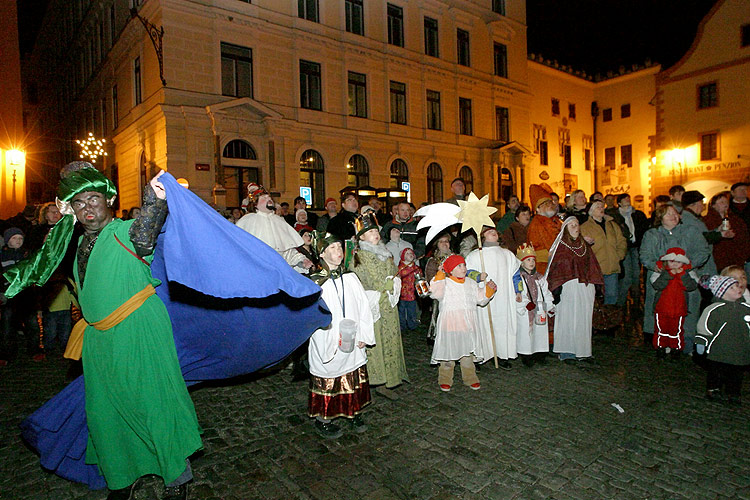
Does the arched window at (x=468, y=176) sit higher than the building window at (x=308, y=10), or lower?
lower

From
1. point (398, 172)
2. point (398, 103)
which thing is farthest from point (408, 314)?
point (398, 103)

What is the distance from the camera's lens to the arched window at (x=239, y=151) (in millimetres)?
18172

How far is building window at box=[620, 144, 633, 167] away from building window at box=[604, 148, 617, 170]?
627 millimetres

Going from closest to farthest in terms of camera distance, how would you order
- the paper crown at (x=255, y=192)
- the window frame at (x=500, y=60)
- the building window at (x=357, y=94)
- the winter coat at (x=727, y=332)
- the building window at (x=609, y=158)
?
the winter coat at (x=727, y=332) < the paper crown at (x=255, y=192) < the building window at (x=357, y=94) < the window frame at (x=500, y=60) < the building window at (x=609, y=158)

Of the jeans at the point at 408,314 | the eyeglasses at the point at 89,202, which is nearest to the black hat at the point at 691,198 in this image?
the jeans at the point at 408,314

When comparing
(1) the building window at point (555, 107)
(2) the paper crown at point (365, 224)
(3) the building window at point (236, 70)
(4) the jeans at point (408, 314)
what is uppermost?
(1) the building window at point (555, 107)

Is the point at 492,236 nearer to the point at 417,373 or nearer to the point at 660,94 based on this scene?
the point at 417,373

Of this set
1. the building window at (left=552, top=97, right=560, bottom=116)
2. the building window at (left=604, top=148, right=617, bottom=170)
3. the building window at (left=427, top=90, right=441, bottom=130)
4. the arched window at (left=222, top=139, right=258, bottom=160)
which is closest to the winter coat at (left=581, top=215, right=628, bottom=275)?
the arched window at (left=222, top=139, right=258, bottom=160)

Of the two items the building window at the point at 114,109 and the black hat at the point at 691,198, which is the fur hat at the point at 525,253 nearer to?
the black hat at the point at 691,198

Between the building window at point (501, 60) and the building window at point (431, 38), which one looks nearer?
the building window at point (431, 38)

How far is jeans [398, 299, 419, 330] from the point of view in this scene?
27.3 feet

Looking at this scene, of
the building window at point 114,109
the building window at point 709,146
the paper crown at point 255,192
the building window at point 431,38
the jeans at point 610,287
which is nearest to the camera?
the paper crown at point 255,192

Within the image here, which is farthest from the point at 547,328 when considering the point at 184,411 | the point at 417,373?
the point at 184,411

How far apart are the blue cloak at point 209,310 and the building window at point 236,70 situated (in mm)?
16738
